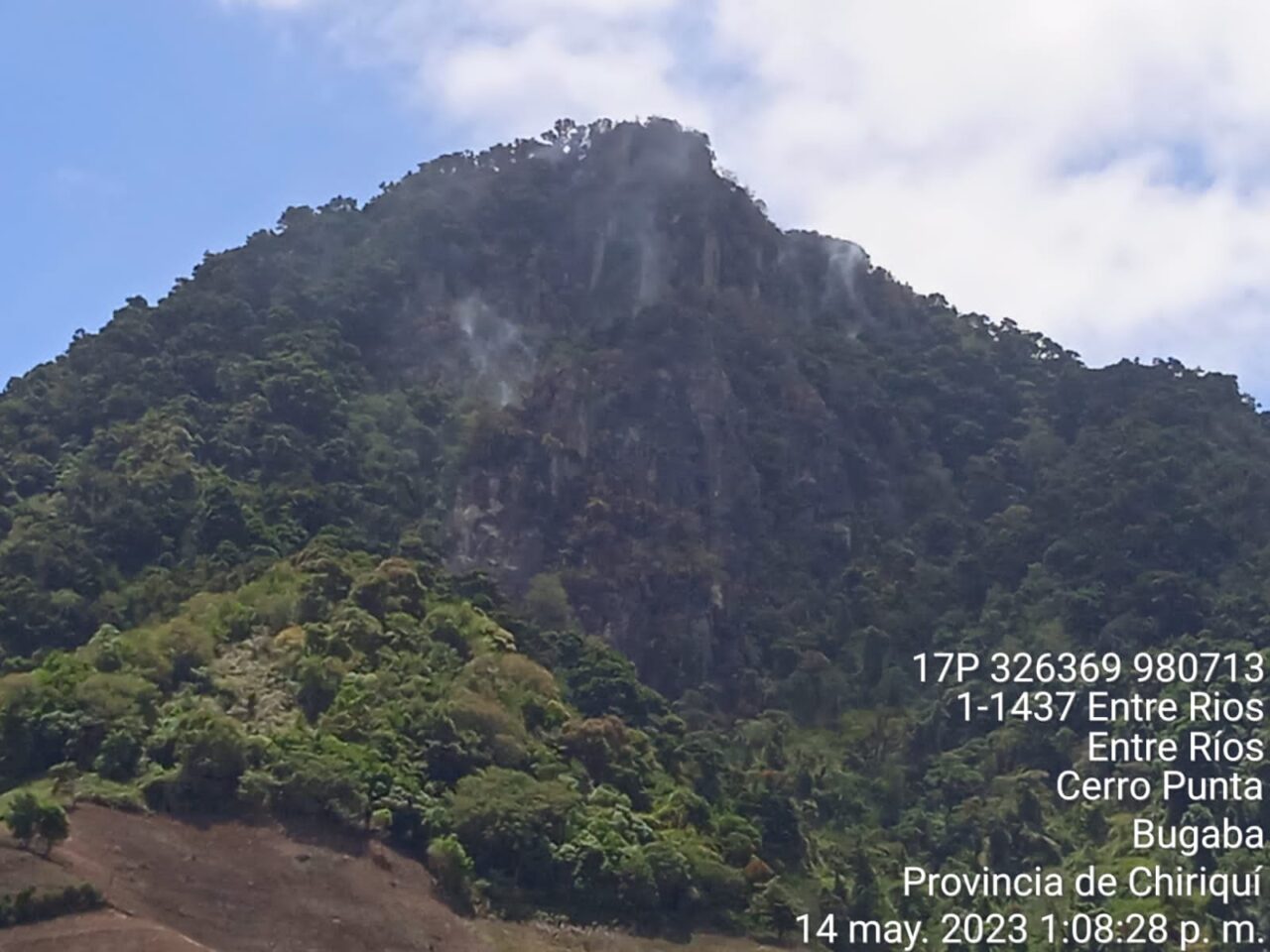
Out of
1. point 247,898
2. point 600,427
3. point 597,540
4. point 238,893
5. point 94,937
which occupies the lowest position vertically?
point 94,937

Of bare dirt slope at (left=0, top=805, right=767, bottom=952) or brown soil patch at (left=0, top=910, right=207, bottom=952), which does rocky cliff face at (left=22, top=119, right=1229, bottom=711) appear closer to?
bare dirt slope at (left=0, top=805, right=767, bottom=952)

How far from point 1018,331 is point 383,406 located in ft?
144

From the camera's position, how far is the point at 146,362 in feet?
326

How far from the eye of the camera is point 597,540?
3691 inches

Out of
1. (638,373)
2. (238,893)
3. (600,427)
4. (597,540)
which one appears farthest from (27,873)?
(638,373)

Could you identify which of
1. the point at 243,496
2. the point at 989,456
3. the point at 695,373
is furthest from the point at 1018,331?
the point at 243,496

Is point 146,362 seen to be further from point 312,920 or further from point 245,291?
point 312,920

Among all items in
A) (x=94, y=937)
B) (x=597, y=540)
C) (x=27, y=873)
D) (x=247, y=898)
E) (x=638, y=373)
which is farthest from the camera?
(x=638, y=373)

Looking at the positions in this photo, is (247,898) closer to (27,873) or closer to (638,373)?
(27,873)

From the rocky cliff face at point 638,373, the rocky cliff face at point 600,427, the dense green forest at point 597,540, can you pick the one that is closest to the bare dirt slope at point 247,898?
the dense green forest at point 597,540

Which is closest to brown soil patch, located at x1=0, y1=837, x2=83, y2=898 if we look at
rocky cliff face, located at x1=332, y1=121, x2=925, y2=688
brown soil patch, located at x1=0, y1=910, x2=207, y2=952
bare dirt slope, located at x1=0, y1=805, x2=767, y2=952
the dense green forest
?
bare dirt slope, located at x1=0, y1=805, x2=767, y2=952

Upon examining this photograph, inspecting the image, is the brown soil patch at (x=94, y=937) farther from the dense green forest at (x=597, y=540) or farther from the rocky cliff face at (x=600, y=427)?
the rocky cliff face at (x=600, y=427)

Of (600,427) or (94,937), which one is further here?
(600,427)

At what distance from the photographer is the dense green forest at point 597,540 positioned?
61.5 m
